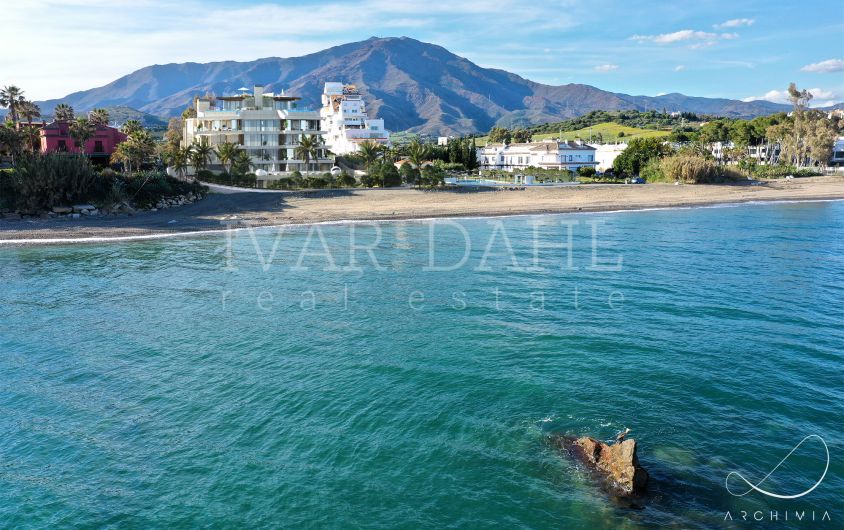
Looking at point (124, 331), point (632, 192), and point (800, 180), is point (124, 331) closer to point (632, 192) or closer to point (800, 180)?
point (632, 192)

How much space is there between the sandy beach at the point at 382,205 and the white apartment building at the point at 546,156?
2169 cm

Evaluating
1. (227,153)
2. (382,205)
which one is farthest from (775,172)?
(227,153)

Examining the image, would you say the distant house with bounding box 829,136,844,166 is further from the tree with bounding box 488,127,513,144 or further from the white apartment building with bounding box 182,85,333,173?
the white apartment building with bounding box 182,85,333,173

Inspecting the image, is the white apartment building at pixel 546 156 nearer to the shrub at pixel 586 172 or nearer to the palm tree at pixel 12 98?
the shrub at pixel 586 172

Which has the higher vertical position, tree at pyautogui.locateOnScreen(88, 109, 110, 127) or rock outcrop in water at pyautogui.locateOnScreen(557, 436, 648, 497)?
tree at pyautogui.locateOnScreen(88, 109, 110, 127)

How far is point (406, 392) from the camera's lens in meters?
18.5

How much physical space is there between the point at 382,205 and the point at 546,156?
47239 millimetres

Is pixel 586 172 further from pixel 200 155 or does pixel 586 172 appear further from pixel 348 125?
pixel 200 155

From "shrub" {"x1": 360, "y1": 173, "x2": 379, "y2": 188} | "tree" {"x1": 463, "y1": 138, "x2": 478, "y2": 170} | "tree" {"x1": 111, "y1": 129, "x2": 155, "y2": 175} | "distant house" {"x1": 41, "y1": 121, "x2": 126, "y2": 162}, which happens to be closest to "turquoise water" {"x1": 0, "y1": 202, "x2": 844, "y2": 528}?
"tree" {"x1": 111, "y1": 129, "x2": 155, "y2": 175}

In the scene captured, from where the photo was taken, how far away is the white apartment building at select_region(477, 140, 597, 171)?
4033 inches

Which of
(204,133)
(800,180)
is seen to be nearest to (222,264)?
(204,133)

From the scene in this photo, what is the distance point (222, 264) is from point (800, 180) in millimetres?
90817

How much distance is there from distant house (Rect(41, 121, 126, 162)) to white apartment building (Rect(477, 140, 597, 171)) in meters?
63.1

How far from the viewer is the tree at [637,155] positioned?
99.3m
